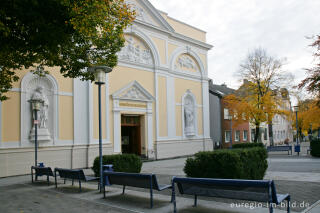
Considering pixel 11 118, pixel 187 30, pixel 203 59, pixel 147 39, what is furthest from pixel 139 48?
pixel 11 118

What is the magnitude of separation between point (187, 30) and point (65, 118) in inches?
575

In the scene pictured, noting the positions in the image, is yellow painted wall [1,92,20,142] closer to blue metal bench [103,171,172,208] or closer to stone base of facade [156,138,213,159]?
blue metal bench [103,171,172,208]

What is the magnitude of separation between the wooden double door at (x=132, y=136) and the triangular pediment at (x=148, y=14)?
7.44m

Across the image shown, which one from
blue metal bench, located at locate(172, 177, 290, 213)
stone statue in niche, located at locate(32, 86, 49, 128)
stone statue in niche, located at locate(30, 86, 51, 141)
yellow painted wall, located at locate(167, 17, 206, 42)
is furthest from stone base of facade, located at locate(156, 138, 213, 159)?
blue metal bench, located at locate(172, 177, 290, 213)

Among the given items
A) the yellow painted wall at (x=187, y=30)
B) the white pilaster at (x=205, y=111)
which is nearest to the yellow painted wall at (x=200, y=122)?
the white pilaster at (x=205, y=111)

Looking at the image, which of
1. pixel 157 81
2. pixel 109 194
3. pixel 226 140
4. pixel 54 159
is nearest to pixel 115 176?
pixel 109 194

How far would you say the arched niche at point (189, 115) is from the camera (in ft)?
79.7

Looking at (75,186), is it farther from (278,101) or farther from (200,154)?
(278,101)

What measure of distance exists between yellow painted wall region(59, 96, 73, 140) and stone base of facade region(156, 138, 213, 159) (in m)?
7.30

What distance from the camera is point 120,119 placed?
A: 19.2 metres

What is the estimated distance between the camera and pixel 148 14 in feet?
70.7

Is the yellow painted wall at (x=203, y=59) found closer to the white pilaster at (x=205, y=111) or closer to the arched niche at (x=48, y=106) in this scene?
the white pilaster at (x=205, y=111)

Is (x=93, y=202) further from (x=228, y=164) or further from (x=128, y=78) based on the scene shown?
(x=128, y=78)

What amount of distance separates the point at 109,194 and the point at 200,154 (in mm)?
2947
